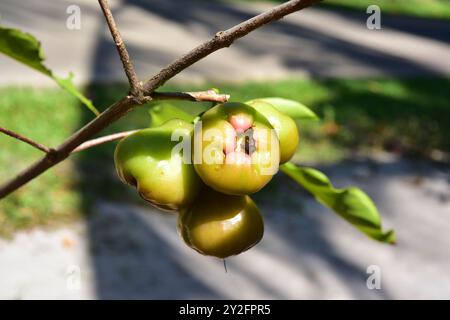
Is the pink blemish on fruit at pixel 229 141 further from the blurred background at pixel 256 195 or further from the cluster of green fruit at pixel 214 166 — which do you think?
the blurred background at pixel 256 195

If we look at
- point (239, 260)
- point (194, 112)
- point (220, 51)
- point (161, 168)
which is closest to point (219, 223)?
point (161, 168)

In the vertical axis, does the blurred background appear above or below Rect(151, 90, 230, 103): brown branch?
below

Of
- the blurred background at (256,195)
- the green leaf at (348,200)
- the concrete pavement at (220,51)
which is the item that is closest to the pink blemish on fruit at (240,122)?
the green leaf at (348,200)

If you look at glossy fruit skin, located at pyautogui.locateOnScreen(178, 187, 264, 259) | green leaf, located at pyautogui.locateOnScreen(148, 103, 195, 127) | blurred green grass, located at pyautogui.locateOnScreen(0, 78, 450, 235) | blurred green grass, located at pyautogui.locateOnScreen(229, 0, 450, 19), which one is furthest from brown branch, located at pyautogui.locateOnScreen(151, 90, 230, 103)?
blurred green grass, located at pyautogui.locateOnScreen(229, 0, 450, 19)

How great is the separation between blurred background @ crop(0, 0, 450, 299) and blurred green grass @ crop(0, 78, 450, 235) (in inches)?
0.5

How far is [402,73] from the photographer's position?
23.1 feet

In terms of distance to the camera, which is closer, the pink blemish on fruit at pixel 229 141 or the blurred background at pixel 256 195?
the pink blemish on fruit at pixel 229 141

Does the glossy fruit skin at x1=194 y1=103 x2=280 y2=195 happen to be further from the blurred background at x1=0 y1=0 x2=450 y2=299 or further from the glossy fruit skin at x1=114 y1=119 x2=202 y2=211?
the blurred background at x1=0 y1=0 x2=450 y2=299

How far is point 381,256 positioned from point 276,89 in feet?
8.36

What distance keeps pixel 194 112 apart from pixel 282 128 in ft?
13.2

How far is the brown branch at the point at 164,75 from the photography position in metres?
0.63

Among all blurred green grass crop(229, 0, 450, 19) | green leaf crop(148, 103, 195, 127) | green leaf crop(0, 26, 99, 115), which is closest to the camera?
green leaf crop(0, 26, 99, 115)

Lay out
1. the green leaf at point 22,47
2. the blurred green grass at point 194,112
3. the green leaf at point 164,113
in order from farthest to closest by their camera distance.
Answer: the blurred green grass at point 194,112
the green leaf at point 164,113
the green leaf at point 22,47

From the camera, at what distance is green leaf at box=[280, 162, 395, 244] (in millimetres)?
995
